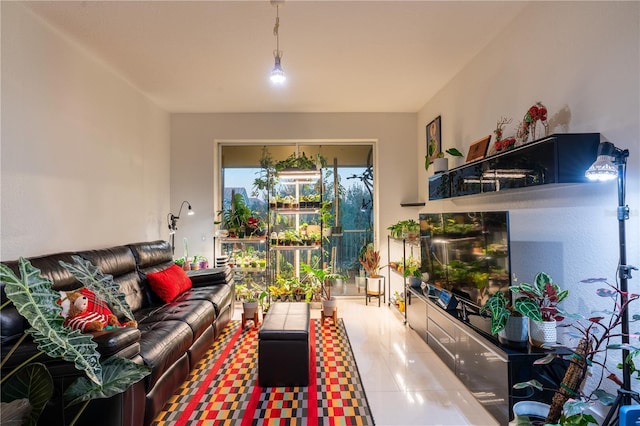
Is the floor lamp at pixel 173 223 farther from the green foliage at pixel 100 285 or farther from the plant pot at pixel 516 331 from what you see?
the plant pot at pixel 516 331

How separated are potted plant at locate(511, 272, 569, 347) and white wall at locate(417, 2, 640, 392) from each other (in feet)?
0.85

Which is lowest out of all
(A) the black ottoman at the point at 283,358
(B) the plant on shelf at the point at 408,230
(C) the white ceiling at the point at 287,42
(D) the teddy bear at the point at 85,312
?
(A) the black ottoman at the point at 283,358

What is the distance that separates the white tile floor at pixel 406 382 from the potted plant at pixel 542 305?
679mm

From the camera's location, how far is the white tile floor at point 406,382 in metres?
2.12

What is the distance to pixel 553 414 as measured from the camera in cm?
163

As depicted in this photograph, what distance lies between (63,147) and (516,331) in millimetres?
3840

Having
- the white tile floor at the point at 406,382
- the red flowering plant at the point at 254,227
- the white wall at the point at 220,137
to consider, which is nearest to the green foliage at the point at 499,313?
the white tile floor at the point at 406,382

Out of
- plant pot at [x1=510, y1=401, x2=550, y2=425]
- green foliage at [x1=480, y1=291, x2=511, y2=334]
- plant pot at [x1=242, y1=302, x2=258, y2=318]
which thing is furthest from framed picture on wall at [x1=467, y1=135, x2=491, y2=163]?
plant pot at [x1=242, y1=302, x2=258, y2=318]

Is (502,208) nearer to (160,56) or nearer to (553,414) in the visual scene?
(553,414)

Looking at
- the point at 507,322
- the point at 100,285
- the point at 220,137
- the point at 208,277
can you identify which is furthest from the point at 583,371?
the point at 220,137

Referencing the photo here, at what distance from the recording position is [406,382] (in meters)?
2.54

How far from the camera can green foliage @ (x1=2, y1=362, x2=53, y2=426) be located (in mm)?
1357

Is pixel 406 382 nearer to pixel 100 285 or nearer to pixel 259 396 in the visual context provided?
pixel 259 396

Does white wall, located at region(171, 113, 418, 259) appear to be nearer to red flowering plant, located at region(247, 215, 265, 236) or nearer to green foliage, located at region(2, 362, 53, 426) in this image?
red flowering plant, located at region(247, 215, 265, 236)
